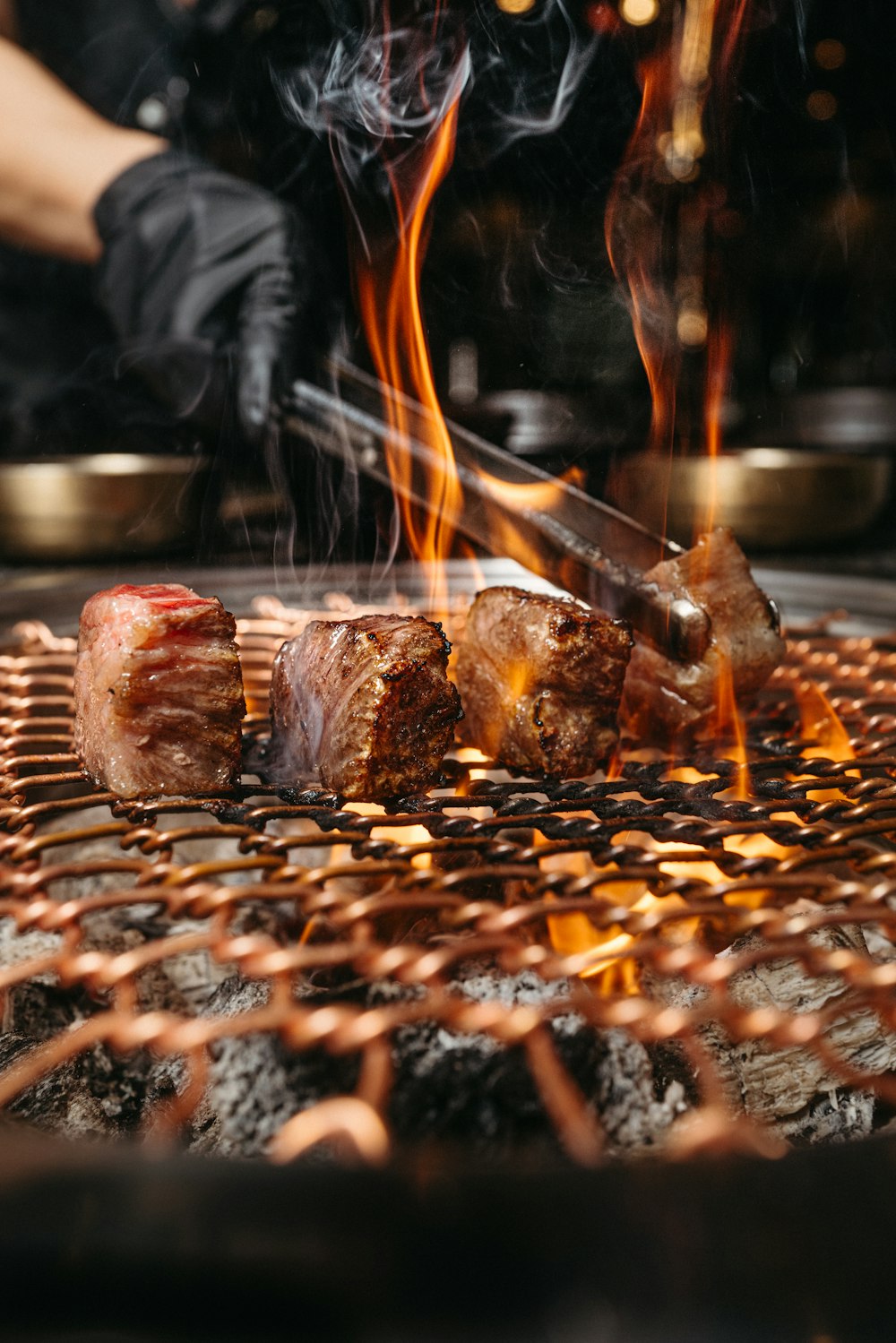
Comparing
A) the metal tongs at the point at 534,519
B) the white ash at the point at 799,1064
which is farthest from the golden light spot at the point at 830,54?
the white ash at the point at 799,1064

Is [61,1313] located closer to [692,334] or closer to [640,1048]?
[640,1048]

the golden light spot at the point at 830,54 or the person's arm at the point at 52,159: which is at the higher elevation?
the golden light spot at the point at 830,54

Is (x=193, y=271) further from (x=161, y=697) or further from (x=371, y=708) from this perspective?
(x=371, y=708)

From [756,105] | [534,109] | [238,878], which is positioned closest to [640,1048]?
[238,878]

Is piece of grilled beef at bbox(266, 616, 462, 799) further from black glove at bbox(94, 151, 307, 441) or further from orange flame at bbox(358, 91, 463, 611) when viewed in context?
black glove at bbox(94, 151, 307, 441)

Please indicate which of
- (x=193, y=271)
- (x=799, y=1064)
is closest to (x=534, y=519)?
(x=799, y=1064)

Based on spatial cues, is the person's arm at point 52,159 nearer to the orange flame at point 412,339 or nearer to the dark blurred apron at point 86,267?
the dark blurred apron at point 86,267
